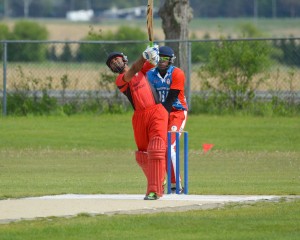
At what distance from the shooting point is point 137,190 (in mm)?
16625

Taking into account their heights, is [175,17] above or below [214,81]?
above

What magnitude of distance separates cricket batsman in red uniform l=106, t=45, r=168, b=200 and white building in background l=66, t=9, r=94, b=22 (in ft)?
260

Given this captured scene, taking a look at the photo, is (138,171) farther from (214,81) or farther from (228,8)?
(228,8)

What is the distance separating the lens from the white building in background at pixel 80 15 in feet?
315

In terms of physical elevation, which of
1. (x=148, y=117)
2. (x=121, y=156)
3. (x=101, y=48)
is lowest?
(x=121, y=156)

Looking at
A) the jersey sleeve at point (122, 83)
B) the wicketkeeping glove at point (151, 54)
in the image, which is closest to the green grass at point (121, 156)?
the jersey sleeve at point (122, 83)

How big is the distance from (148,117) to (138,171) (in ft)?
20.4

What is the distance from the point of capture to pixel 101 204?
46.9 feet

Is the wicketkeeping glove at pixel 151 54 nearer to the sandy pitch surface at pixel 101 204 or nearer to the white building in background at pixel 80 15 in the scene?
the sandy pitch surface at pixel 101 204

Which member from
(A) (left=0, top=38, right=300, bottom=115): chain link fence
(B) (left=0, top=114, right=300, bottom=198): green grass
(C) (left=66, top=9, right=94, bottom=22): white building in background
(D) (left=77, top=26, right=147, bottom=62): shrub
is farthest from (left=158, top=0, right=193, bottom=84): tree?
(C) (left=66, top=9, right=94, bottom=22): white building in background

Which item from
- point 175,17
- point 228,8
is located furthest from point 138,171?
point 228,8

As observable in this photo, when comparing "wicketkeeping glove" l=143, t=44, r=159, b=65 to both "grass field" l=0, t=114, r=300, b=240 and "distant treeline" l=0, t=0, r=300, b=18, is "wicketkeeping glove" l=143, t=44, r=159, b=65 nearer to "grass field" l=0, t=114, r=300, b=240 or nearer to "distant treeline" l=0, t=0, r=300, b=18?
"grass field" l=0, t=114, r=300, b=240

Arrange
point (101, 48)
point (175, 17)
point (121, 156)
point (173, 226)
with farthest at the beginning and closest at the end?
1. point (101, 48)
2. point (175, 17)
3. point (121, 156)
4. point (173, 226)

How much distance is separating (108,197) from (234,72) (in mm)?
15172
